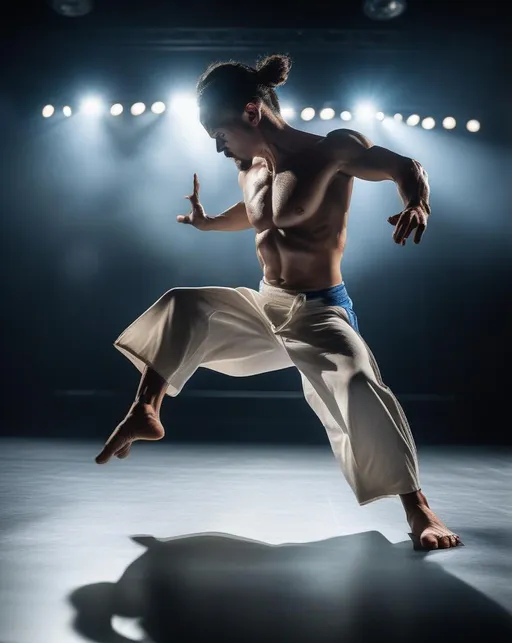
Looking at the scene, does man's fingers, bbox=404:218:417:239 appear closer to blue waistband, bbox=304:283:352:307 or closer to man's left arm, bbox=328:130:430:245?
man's left arm, bbox=328:130:430:245

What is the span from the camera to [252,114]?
1.82m

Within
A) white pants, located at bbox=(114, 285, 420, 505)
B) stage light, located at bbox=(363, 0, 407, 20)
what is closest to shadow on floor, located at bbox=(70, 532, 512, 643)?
white pants, located at bbox=(114, 285, 420, 505)

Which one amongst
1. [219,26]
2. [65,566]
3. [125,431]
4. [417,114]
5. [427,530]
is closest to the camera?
[65,566]

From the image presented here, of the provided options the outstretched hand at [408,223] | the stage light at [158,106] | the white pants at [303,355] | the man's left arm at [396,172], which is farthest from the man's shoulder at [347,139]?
the stage light at [158,106]

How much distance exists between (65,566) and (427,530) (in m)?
0.74

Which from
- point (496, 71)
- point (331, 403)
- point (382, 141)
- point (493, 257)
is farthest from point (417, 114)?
point (331, 403)

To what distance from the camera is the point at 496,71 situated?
505cm

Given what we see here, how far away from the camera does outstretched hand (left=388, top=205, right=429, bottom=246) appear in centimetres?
147

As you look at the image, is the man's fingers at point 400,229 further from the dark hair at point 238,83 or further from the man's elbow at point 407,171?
the dark hair at point 238,83

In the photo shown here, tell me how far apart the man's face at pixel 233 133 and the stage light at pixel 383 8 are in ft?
9.36

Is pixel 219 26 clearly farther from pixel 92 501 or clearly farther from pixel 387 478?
pixel 387 478

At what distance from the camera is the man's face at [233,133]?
1.81m

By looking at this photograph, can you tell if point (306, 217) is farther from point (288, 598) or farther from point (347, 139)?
point (288, 598)

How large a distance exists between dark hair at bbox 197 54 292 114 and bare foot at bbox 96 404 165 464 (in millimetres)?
804
